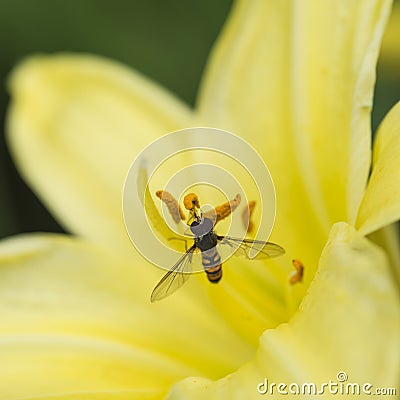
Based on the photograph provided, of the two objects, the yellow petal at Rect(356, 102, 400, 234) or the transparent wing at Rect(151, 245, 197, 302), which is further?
the transparent wing at Rect(151, 245, 197, 302)

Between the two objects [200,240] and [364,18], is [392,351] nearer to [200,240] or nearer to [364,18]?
[200,240]

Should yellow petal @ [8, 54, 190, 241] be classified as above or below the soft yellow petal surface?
above

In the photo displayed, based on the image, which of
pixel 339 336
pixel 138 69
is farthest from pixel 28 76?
pixel 339 336

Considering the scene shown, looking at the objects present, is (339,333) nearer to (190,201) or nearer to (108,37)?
(190,201)

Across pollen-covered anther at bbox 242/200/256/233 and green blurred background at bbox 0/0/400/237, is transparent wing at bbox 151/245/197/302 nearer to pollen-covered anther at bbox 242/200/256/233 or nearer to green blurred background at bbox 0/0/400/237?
pollen-covered anther at bbox 242/200/256/233

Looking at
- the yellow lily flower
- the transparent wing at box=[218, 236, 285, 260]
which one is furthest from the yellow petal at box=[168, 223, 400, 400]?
the transparent wing at box=[218, 236, 285, 260]

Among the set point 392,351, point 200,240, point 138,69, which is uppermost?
point 138,69
